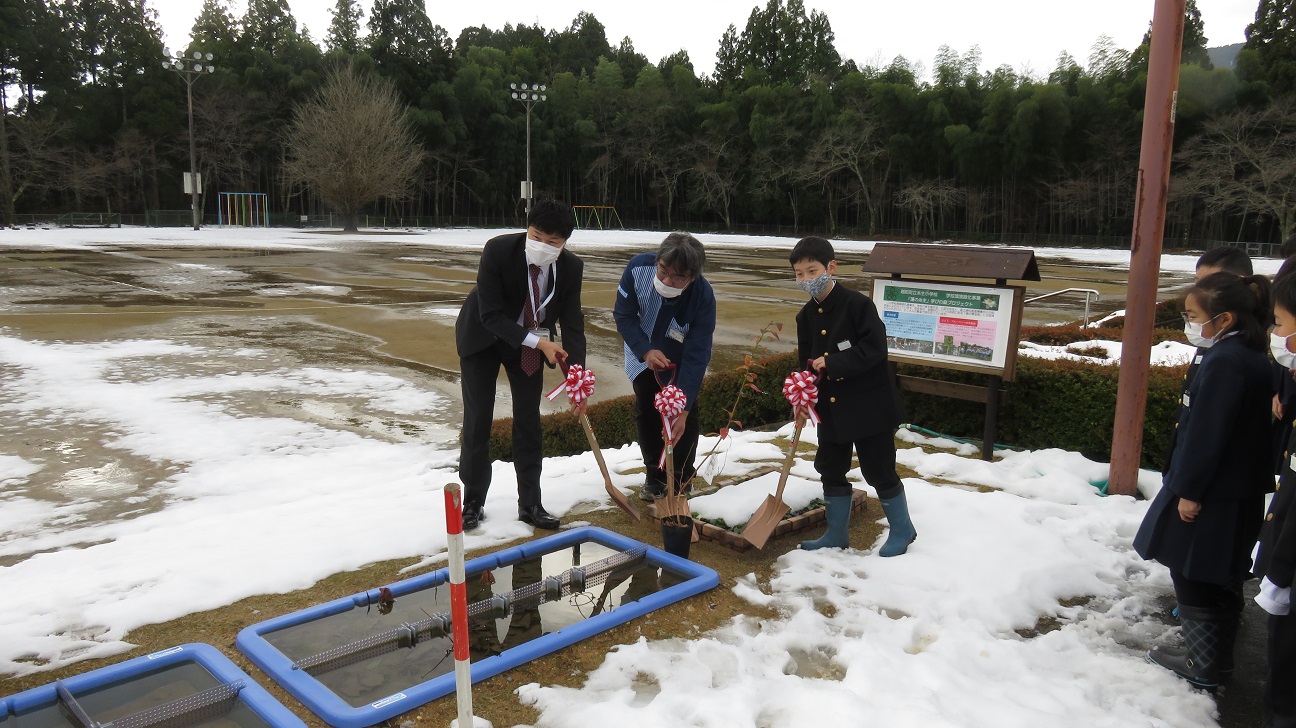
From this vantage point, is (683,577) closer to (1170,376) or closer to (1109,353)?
(1170,376)

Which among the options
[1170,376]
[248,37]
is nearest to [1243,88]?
[1170,376]

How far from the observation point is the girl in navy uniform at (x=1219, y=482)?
9.66 ft

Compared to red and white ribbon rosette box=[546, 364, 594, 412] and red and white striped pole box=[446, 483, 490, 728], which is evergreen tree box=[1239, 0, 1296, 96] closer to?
red and white ribbon rosette box=[546, 364, 594, 412]

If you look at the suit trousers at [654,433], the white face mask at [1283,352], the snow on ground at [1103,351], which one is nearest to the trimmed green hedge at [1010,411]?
the snow on ground at [1103,351]

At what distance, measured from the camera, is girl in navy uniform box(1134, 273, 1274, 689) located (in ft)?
9.66

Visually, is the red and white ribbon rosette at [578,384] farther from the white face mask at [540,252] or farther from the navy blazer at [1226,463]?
the navy blazer at [1226,463]

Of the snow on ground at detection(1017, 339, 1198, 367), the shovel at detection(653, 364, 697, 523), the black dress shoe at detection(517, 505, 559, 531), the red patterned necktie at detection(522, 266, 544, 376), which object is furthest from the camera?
the snow on ground at detection(1017, 339, 1198, 367)

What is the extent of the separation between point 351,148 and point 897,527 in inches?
1704

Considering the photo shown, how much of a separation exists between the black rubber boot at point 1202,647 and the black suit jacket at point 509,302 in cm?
283

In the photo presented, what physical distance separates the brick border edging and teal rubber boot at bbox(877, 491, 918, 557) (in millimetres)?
221

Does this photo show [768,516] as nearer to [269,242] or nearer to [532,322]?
[532,322]

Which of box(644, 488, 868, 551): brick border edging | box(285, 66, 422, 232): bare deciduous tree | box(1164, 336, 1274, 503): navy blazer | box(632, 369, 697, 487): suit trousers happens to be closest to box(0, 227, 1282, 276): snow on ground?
box(285, 66, 422, 232): bare deciduous tree

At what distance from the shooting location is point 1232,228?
38.5 metres

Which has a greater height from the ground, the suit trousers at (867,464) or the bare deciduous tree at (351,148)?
the bare deciduous tree at (351,148)
